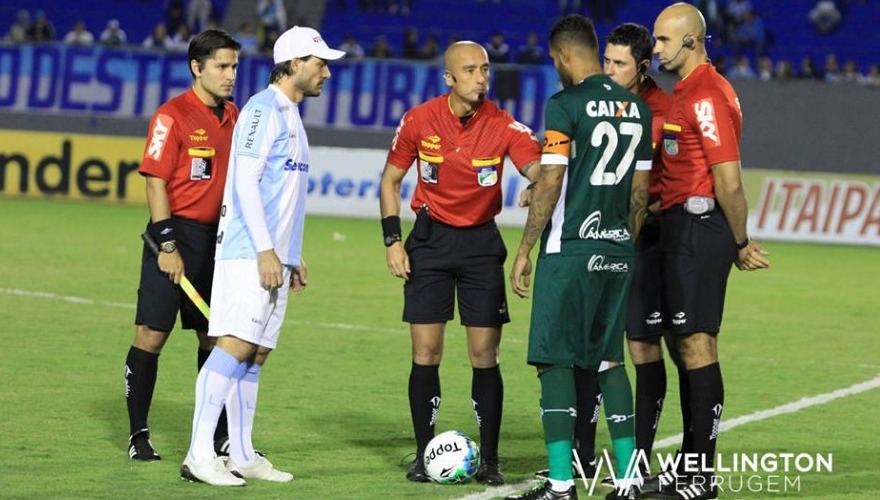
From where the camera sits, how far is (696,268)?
7.68 m

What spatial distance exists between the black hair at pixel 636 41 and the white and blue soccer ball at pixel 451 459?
210 centimetres

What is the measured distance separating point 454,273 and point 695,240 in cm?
127

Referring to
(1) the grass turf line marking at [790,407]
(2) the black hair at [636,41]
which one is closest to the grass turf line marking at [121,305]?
(1) the grass turf line marking at [790,407]

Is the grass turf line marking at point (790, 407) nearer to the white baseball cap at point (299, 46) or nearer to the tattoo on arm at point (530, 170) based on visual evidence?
the tattoo on arm at point (530, 170)

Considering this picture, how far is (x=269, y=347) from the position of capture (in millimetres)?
7840

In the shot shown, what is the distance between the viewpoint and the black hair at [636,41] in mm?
8008

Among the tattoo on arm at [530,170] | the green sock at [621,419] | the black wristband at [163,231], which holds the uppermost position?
the tattoo on arm at [530,170]

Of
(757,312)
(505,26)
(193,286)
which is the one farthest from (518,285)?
(505,26)

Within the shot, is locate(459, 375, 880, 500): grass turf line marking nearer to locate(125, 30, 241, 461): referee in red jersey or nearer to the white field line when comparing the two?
the white field line

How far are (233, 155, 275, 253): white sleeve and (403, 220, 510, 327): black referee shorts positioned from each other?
95cm

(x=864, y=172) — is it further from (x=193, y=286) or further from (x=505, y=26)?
(x=193, y=286)

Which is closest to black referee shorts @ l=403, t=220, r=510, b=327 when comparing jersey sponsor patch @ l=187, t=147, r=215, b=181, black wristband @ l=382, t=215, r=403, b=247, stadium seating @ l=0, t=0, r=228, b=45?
black wristband @ l=382, t=215, r=403, b=247

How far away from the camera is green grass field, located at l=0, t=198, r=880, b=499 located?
7996 millimetres

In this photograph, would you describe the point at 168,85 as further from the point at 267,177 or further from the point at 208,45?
the point at 267,177
